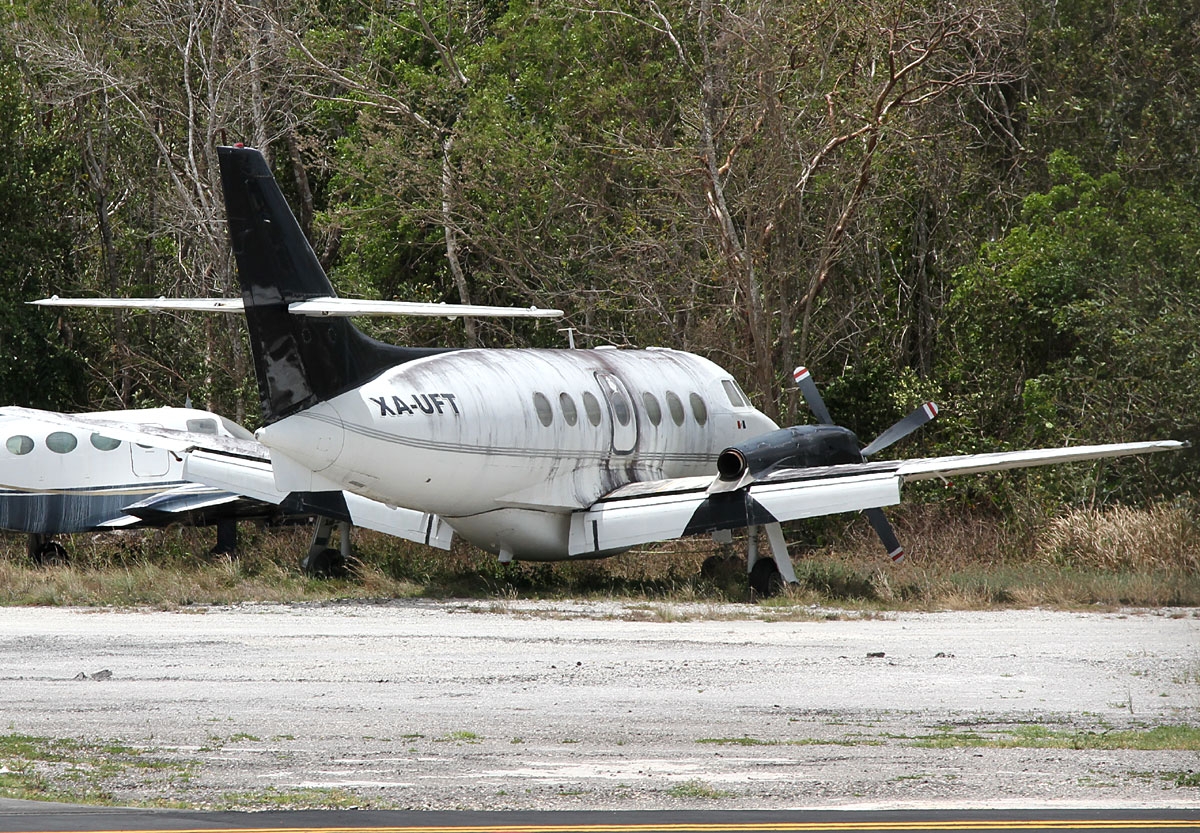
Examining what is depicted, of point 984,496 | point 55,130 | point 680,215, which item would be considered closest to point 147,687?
point 680,215

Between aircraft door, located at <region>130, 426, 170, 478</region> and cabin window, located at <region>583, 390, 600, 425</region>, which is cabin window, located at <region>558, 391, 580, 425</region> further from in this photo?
aircraft door, located at <region>130, 426, 170, 478</region>

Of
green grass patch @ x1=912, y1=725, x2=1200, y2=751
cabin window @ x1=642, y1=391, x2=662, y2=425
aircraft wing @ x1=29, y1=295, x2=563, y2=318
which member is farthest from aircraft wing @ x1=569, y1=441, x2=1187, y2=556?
green grass patch @ x1=912, y1=725, x2=1200, y2=751

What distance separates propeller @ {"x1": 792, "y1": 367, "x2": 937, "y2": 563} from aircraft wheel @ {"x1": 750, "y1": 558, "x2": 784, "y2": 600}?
4.91 ft

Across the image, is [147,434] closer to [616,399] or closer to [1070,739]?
[616,399]

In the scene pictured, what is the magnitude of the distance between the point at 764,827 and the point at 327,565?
57.5ft

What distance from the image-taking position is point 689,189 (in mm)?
27750

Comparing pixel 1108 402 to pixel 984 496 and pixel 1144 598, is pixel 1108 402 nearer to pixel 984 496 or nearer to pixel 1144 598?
pixel 984 496

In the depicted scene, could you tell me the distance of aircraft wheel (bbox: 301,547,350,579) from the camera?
2330 centimetres

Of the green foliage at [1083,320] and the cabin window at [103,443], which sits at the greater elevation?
the green foliage at [1083,320]

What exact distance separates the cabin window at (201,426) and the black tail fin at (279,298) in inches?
277

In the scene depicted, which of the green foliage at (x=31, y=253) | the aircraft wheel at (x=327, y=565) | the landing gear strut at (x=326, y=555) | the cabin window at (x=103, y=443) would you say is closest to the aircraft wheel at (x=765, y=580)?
the landing gear strut at (x=326, y=555)

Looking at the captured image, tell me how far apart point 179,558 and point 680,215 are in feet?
35.9

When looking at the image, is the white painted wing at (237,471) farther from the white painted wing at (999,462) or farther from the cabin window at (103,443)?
the white painted wing at (999,462)

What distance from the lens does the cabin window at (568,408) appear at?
2145 centimetres
